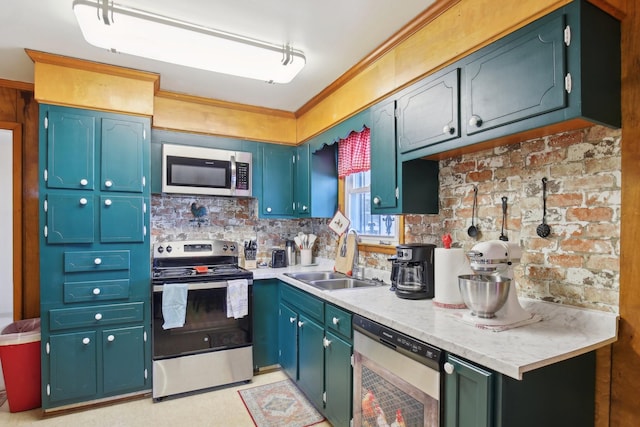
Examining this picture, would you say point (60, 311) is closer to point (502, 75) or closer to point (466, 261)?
point (466, 261)

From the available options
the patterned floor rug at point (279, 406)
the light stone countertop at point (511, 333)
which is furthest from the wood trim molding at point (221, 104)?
the patterned floor rug at point (279, 406)

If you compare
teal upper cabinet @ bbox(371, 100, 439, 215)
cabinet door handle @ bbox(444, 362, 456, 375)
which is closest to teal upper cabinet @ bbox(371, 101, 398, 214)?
teal upper cabinet @ bbox(371, 100, 439, 215)

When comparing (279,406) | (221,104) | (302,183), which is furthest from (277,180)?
(279,406)

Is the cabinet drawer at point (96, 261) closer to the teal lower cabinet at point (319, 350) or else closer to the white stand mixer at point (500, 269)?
the teal lower cabinet at point (319, 350)

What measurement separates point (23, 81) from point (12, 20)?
106cm

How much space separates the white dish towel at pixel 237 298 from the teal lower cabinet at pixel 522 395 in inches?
74.1

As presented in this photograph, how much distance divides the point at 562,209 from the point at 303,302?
1709mm

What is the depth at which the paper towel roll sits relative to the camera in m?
1.78

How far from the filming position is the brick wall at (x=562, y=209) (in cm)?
143

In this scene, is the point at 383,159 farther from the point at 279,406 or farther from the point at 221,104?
the point at 279,406

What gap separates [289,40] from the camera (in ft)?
7.17

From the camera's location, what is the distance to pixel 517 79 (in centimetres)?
144

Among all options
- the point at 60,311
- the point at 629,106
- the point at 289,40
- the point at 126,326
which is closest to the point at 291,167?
the point at 289,40

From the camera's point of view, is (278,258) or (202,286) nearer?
(202,286)
